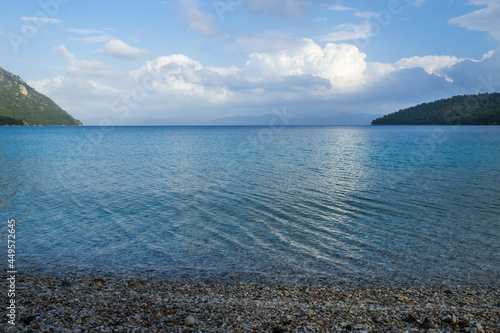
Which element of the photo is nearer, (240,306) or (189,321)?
(189,321)

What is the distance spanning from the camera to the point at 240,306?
10023 mm

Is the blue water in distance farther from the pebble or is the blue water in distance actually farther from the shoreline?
the pebble

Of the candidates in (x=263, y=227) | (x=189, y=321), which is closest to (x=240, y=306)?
(x=189, y=321)

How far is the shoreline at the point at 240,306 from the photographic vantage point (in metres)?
8.69

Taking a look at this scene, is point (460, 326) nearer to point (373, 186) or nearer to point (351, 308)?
point (351, 308)

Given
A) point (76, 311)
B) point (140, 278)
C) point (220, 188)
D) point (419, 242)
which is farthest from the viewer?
point (220, 188)

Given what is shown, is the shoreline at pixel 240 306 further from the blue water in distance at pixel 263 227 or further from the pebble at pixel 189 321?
the blue water in distance at pixel 263 227

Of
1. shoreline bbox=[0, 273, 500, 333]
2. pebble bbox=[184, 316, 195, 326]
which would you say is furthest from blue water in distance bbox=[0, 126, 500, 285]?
pebble bbox=[184, 316, 195, 326]

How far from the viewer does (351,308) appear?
9.95 metres

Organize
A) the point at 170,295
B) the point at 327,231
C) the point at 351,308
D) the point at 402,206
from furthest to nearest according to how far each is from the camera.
Result: the point at 402,206 < the point at 327,231 < the point at 170,295 < the point at 351,308

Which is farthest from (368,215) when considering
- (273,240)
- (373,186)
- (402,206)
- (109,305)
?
(109,305)

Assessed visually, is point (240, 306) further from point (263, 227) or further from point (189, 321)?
point (263, 227)

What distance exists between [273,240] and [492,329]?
9903 millimetres

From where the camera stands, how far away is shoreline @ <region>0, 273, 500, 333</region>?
28.5 feet
